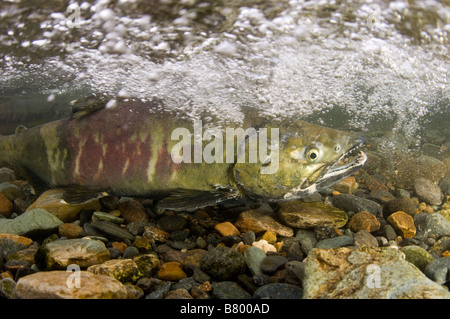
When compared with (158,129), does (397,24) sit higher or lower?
higher

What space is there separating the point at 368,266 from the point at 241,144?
1.93m

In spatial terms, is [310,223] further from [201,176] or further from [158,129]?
[158,129]

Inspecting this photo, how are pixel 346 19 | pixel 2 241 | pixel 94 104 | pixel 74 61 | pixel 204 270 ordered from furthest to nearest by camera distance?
pixel 74 61 → pixel 94 104 → pixel 346 19 → pixel 2 241 → pixel 204 270

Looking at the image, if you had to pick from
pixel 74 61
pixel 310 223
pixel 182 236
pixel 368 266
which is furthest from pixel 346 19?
pixel 74 61

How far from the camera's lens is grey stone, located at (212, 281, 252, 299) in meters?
2.27

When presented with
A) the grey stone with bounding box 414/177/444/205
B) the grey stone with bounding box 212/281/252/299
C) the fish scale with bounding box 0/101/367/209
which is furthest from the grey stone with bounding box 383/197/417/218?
the grey stone with bounding box 212/281/252/299

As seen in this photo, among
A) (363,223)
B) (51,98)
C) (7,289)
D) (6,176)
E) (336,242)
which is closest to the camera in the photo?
(7,289)

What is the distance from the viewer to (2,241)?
9.58ft

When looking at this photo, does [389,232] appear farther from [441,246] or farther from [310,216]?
[310,216]

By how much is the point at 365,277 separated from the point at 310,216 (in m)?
1.59

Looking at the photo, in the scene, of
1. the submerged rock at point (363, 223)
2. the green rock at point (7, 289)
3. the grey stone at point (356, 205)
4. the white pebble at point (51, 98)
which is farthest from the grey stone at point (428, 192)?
the white pebble at point (51, 98)

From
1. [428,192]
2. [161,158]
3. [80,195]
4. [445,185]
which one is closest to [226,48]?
[161,158]

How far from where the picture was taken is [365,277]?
203cm

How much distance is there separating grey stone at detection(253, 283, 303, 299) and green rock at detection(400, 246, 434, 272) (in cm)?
143
